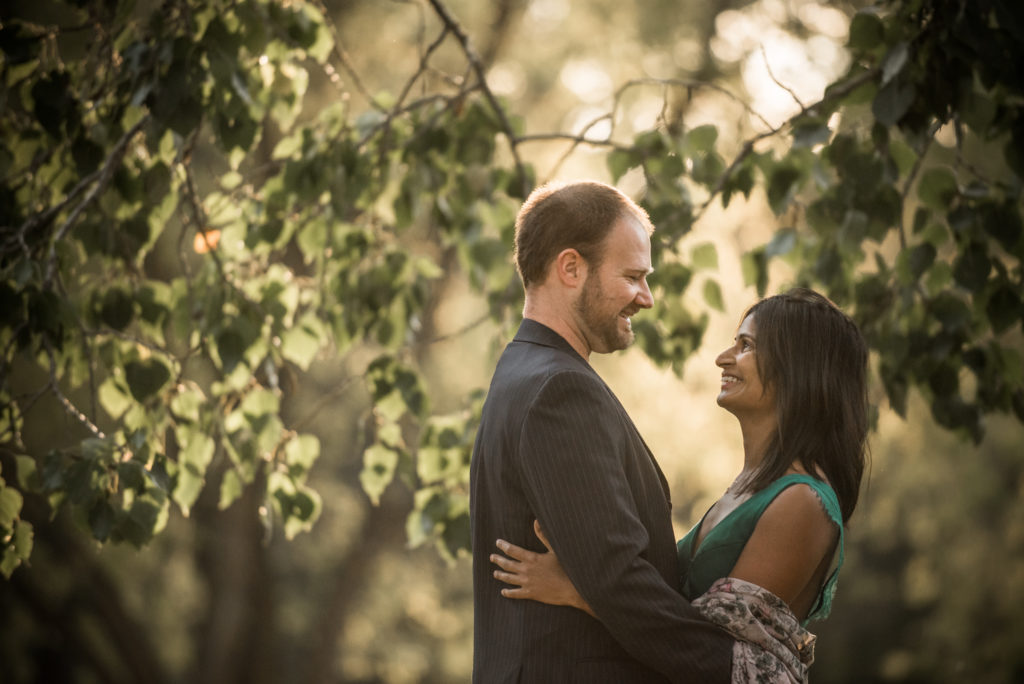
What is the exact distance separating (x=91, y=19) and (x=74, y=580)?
30.6 feet

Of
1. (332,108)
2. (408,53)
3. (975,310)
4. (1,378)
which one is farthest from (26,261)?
(408,53)

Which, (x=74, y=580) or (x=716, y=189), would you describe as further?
(x=74, y=580)

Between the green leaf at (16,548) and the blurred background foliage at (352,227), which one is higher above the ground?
the blurred background foliage at (352,227)

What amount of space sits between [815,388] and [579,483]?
0.78m

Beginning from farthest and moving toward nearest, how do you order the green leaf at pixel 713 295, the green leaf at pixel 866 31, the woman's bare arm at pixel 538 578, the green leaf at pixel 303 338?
the green leaf at pixel 713 295 → the green leaf at pixel 303 338 → the green leaf at pixel 866 31 → the woman's bare arm at pixel 538 578

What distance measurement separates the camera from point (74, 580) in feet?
37.4

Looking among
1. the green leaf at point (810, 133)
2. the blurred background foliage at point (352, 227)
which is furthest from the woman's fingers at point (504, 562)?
the green leaf at point (810, 133)

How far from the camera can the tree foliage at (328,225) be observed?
2986mm

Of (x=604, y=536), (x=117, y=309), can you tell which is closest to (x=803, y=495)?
(x=604, y=536)

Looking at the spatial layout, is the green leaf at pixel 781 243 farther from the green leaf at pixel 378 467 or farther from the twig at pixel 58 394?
the twig at pixel 58 394

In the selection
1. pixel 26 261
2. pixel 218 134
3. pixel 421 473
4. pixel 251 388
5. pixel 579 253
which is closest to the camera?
pixel 579 253

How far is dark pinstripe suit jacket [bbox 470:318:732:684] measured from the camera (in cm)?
221

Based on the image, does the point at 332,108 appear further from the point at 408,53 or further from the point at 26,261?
the point at 408,53

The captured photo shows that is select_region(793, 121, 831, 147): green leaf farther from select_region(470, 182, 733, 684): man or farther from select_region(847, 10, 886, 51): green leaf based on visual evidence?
select_region(470, 182, 733, 684): man
